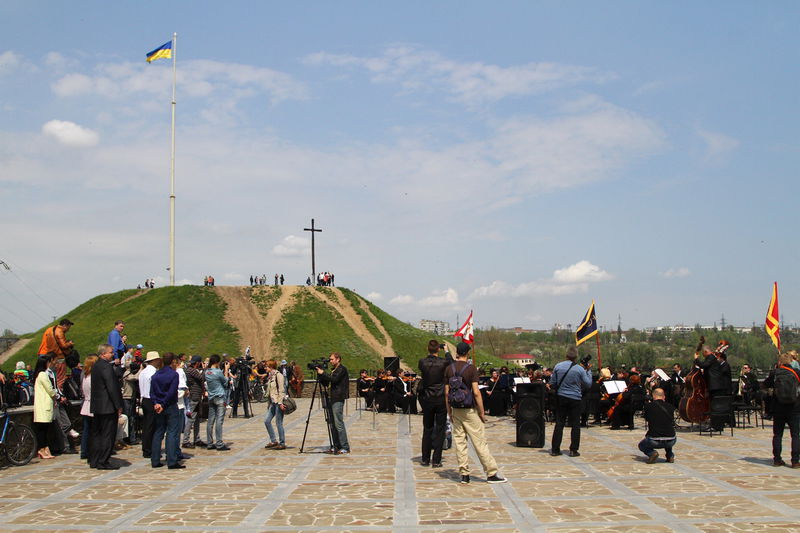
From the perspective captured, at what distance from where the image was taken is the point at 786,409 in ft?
34.3

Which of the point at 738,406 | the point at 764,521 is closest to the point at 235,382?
the point at 738,406

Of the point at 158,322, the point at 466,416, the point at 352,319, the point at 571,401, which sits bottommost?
the point at 571,401

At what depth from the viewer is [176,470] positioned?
1080 cm

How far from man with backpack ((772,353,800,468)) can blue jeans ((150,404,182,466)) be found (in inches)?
383

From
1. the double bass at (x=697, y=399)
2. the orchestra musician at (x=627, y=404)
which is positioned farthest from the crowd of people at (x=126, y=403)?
the double bass at (x=697, y=399)

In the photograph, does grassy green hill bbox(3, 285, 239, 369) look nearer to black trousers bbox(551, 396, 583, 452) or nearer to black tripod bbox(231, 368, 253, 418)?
black tripod bbox(231, 368, 253, 418)

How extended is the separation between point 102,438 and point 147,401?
3.25 ft

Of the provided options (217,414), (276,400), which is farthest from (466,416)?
(217,414)

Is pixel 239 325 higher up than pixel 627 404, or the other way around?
pixel 239 325

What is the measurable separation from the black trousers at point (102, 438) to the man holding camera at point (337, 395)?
364cm

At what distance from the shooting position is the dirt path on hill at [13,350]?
46.0 meters

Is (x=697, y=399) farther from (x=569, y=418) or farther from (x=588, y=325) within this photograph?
(x=588, y=325)

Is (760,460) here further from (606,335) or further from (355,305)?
(606,335)

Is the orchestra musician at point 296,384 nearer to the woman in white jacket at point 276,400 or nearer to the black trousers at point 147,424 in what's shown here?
the woman in white jacket at point 276,400
